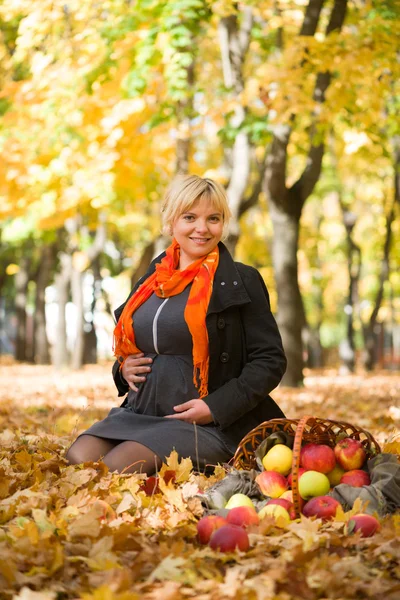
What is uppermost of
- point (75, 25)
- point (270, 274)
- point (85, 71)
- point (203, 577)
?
point (75, 25)

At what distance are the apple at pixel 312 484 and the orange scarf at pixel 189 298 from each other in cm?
93

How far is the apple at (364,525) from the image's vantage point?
125 inches

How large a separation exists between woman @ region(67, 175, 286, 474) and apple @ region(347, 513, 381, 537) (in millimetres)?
1145

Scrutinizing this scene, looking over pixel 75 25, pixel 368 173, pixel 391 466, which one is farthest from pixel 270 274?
pixel 391 466

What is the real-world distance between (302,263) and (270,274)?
1.79 meters

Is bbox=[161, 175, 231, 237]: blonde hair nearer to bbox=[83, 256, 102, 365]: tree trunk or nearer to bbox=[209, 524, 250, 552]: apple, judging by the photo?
bbox=[209, 524, 250, 552]: apple

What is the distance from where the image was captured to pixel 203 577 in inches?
106

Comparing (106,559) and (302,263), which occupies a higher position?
(302,263)

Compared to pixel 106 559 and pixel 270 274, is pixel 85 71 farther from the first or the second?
pixel 270 274

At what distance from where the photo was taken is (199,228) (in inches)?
176

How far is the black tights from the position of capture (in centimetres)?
411

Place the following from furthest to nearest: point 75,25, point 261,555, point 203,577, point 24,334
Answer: point 24,334 → point 75,25 → point 261,555 → point 203,577

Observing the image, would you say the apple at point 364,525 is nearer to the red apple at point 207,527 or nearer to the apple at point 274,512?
the apple at point 274,512

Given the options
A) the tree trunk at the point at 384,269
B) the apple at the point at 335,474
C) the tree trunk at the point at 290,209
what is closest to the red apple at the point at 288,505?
the apple at the point at 335,474
